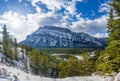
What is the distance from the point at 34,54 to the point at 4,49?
1732 centimetres

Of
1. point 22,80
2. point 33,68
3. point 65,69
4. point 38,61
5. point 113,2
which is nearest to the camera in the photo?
point 22,80

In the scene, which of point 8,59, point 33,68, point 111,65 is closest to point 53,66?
point 33,68

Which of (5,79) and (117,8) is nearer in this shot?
(5,79)

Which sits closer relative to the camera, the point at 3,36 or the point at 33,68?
the point at 3,36

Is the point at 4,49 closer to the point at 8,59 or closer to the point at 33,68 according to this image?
the point at 8,59

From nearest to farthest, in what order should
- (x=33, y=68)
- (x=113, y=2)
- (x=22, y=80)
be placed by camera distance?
(x=22, y=80)
(x=113, y=2)
(x=33, y=68)

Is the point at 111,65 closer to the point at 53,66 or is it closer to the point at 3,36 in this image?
the point at 3,36

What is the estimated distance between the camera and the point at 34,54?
407 ft

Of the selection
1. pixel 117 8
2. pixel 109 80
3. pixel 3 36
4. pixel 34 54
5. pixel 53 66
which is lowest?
pixel 53 66

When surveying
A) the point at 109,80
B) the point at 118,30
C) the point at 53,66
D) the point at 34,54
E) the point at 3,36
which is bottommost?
the point at 53,66

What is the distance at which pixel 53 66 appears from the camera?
456ft

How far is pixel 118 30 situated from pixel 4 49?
9287 cm

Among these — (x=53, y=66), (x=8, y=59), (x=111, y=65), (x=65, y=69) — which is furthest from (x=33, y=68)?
(x=111, y=65)

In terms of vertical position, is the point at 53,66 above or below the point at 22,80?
below
